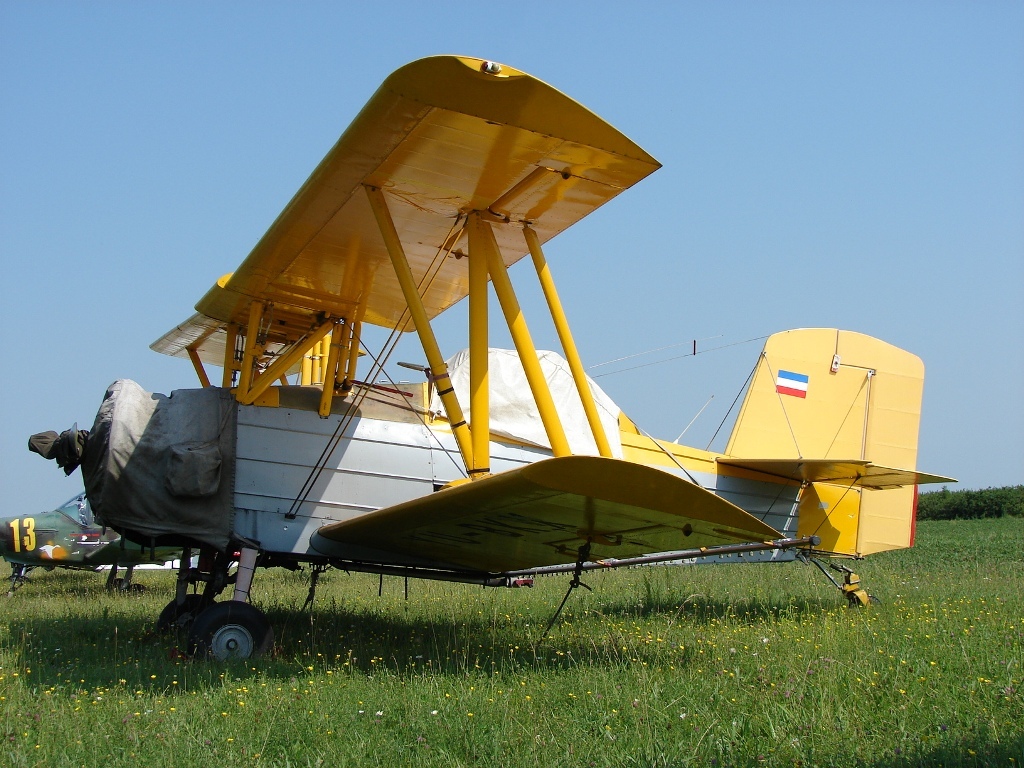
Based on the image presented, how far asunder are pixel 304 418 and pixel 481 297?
194 centimetres

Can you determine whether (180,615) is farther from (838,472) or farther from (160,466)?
(838,472)

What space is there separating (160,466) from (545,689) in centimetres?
322

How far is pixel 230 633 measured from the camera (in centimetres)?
587

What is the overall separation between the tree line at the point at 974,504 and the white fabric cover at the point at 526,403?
39671 millimetres

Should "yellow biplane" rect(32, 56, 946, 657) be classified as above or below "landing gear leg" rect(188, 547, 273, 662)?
above

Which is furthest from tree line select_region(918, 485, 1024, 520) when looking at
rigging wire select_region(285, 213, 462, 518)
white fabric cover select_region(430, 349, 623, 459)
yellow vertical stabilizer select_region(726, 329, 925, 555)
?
rigging wire select_region(285, 213, 462, 518)

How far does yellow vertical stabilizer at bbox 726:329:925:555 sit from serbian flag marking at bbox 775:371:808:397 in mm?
11

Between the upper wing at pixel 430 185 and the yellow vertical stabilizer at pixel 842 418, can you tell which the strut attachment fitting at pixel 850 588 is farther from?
the upper wing at pixel 430 185

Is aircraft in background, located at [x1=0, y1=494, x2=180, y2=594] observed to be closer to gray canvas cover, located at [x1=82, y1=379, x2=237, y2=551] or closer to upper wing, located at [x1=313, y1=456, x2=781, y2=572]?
gray canvas cover, located at [x1=82, y1=379, x2=237, y2=551]

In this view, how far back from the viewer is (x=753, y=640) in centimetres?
604

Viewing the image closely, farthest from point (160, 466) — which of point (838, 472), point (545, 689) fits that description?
point (838, 472)

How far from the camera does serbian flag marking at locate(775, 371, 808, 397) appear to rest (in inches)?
358

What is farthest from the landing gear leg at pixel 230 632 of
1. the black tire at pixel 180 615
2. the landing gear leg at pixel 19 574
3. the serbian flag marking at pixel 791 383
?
the landing gear leg at pixel 19 574

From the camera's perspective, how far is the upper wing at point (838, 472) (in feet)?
24.9
